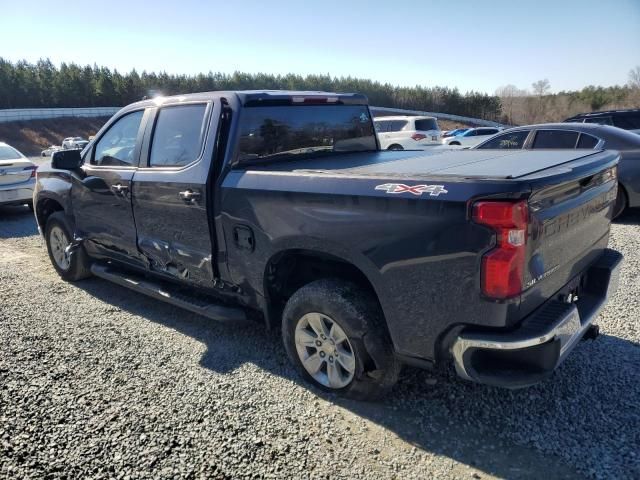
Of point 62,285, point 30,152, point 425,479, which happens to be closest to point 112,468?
point 425,479

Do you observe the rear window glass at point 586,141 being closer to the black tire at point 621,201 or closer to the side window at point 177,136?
the black tire at point 621,201

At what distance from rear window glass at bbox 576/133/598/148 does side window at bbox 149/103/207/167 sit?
578cm

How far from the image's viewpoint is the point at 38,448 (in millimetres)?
2639

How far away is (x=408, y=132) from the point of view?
16906 millimetres

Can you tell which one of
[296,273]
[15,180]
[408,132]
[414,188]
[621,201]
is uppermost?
[414,188]

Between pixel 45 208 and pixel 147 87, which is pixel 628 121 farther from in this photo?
pixel 147 87

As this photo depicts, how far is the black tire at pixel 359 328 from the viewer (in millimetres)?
2752

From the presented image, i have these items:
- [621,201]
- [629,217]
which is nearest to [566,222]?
[621,201]

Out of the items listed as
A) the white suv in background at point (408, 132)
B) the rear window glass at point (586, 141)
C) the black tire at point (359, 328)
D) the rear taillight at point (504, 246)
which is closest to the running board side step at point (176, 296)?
the black tire at point (359, 328)

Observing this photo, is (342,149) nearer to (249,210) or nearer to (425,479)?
(249,210)

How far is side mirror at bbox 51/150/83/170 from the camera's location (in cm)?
461

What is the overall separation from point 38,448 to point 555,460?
9.09ft

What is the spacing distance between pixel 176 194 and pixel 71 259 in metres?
2.40

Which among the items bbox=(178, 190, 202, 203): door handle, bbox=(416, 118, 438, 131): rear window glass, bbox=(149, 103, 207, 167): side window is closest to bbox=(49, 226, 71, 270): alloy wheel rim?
bbox=(149, 103, 207, 167): side window
